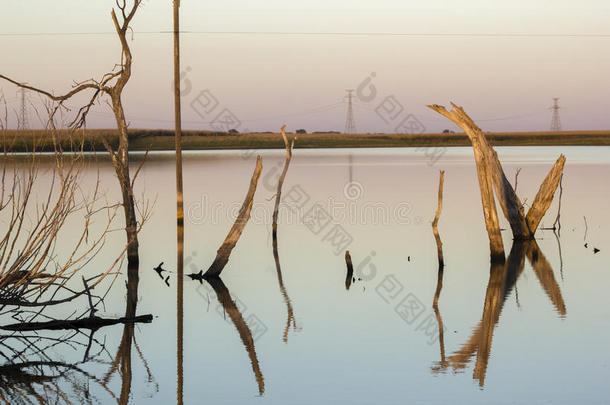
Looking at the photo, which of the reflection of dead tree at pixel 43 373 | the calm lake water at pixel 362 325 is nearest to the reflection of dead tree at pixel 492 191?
the calm lake water at pixel 362 325

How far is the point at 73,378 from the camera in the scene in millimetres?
10773

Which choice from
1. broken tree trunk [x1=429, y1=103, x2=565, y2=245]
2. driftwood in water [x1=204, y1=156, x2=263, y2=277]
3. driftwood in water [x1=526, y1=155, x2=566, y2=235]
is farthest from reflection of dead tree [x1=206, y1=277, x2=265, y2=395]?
driftwood in water [x1=526, y1=155, x2=566, y2=235]

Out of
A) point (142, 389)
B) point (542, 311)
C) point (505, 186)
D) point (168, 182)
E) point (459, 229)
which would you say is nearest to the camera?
point (142, 389)

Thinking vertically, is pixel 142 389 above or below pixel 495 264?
below

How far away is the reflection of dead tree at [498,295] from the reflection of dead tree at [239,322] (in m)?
2.33

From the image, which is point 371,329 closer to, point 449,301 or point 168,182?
point 449,301

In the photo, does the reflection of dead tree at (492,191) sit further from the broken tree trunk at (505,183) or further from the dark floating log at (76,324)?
the dark floating log at (76,324)

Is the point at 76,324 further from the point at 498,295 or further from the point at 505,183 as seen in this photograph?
the point at 505,183

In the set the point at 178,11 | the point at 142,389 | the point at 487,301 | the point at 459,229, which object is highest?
the point at 178,11

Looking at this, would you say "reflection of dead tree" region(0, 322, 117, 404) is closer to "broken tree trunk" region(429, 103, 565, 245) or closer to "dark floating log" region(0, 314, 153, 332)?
"dark floating log" region(0, 314, 153, 332)

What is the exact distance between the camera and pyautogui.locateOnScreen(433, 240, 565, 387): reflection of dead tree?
466 inches

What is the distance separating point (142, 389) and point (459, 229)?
20506mm

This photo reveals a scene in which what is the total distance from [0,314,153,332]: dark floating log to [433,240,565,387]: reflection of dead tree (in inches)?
201

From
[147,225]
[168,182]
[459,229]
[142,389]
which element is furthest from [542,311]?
[168,182]
